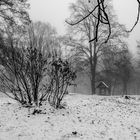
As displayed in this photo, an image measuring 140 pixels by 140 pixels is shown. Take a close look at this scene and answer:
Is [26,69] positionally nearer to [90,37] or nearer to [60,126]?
[60,126]

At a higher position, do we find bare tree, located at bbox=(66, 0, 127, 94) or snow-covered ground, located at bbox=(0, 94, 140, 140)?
bare tree, located at bbox=(66, 0, 127, 94)

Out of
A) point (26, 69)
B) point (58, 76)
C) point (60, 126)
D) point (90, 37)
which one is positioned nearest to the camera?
point (60, 126)

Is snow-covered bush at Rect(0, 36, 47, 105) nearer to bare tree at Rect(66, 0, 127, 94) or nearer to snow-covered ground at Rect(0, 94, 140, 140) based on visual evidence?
snow-covered ground at Rect(0, 94, 140, 140)

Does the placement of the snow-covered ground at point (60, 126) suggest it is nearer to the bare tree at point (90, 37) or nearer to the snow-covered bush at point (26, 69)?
the snow-covered bush at point (26, 69)

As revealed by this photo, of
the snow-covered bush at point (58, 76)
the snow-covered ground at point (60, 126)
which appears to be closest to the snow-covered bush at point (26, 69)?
the snow-covered bush at point (58, 76)

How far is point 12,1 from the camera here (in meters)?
10.8

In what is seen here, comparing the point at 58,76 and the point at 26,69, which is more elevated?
the point at 26,69

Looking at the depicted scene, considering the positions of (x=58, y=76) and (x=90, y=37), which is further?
(x=90, y=37)

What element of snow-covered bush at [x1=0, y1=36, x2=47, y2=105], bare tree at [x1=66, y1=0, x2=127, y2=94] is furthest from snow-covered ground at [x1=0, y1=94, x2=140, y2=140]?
bare tree at [x1=66, y1=0, x2=127, y2=94]

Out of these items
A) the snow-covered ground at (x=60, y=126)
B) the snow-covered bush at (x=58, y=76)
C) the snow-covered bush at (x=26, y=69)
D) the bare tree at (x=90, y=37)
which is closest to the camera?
the snow-covered ground at (x=60, y=126)

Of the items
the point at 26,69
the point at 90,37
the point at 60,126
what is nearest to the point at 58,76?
the point at 26,69

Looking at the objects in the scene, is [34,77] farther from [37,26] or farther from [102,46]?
[37,26]

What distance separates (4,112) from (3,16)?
669 centimetres

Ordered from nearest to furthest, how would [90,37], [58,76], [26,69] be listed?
[26,69]
[58,76]
[90,37]
